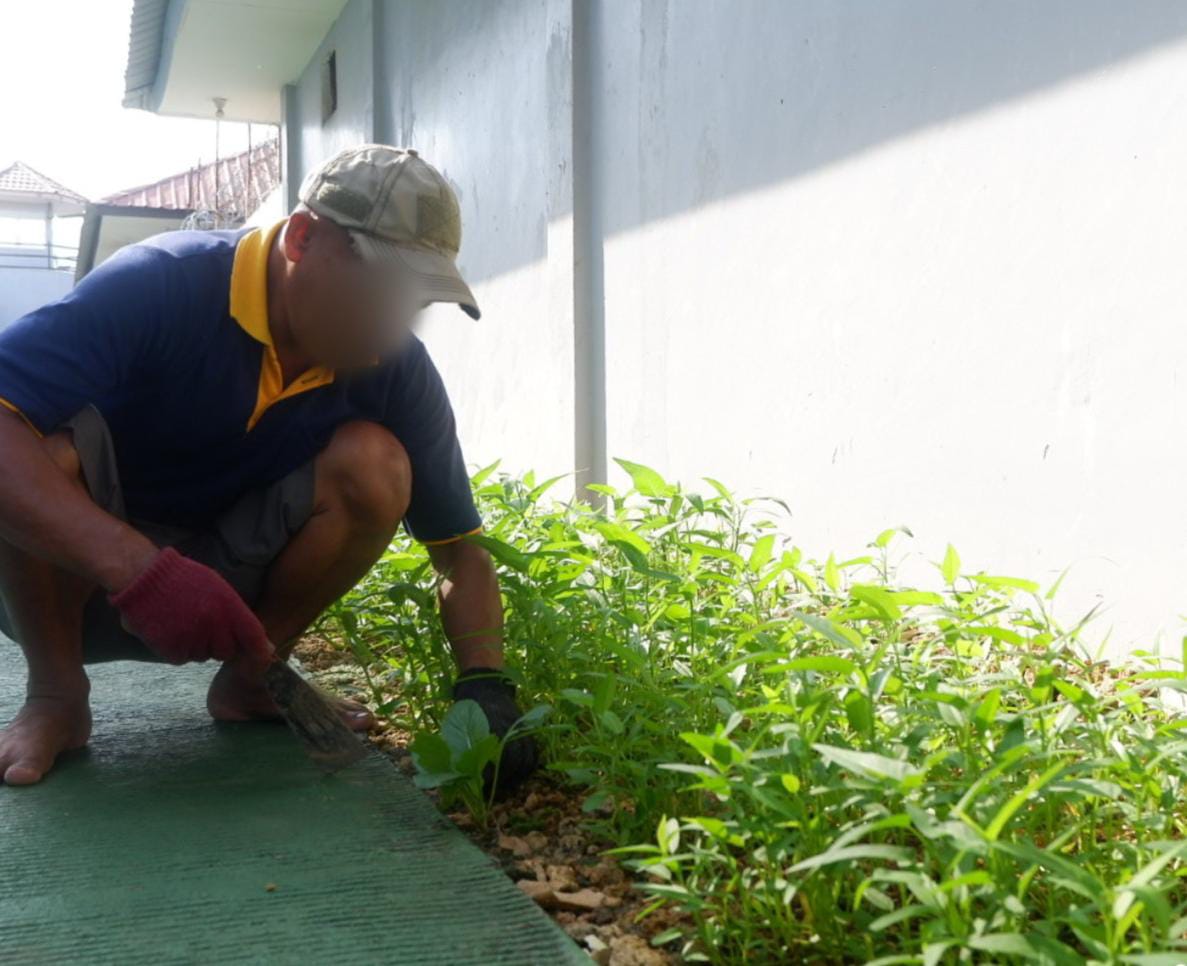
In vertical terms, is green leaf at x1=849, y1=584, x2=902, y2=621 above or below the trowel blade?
above

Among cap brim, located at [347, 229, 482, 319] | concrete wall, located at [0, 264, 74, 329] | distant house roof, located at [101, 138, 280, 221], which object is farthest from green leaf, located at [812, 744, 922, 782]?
concrete wall, located at [0, 264, 74, 329]

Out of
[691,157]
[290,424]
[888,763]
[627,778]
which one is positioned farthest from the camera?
[691,157]

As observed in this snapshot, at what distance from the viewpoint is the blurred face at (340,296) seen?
82.9 inches

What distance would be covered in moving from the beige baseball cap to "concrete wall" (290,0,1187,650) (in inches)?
46.0

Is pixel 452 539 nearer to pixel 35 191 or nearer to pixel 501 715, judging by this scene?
pixel 501 715

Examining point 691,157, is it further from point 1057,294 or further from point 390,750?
point 390,750

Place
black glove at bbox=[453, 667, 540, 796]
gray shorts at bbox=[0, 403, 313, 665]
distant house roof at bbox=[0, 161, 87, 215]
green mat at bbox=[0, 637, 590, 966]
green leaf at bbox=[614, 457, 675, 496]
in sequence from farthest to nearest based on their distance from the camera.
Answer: distant house roof at bbox=[0, 161, 87, 215]
green leaf at bbox=[614, 457, 675, 496]
gray shorts at bbox=[0, 403, 313, 665]
black glove at bbox=[453, 667, 540, 796]
green mat at bbox=[0, 637, 590, 966]

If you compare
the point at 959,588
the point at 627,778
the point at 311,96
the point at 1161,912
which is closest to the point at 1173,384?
the point at 959,588

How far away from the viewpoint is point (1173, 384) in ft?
7.29

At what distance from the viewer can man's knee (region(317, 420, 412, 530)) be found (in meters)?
2.37

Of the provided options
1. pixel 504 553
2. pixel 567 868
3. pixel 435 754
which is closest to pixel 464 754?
pixel 435 754

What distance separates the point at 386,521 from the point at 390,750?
44 centimetres

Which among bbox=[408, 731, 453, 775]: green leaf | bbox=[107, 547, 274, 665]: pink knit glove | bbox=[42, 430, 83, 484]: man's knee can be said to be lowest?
bbox=[408, 731, 453, 775]: green leaf

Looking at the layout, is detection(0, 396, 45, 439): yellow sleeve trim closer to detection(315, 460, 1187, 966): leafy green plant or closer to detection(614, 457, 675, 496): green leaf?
detection(315, 460, 1187, 966): leafy green plant
